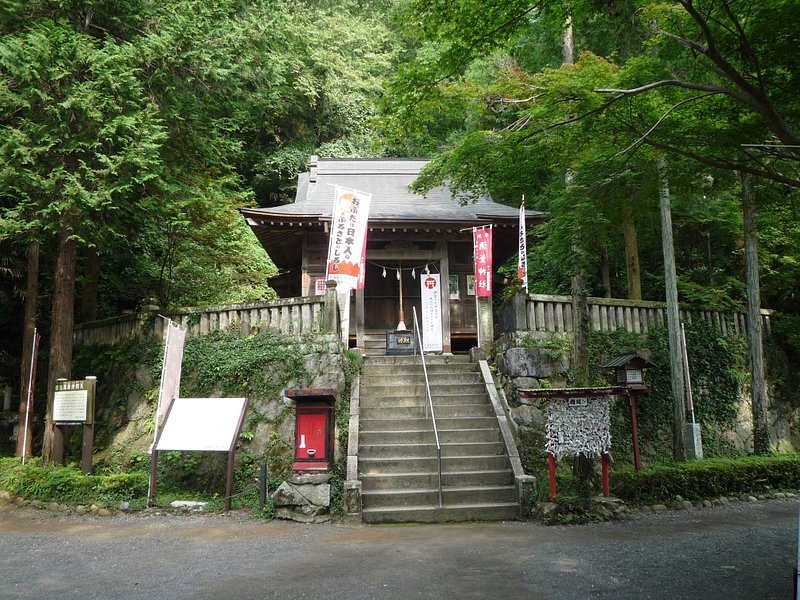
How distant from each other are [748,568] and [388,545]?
3445mm

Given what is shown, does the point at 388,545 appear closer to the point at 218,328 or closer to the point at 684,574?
the point at 684,574

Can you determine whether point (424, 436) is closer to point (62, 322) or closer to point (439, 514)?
point (439, 514)

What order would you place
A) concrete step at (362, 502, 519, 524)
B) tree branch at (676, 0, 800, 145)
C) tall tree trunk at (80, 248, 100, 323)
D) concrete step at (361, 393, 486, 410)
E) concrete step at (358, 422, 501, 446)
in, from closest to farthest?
tree branch at (676, 0, 800, 145) < concrete step at (362, 502, 519, 524) < concrete step at (358, 422, 501, 446) < concrete step at (361, 393, 486, 410) < tall tree trunk at (80, 248, 100, 323)

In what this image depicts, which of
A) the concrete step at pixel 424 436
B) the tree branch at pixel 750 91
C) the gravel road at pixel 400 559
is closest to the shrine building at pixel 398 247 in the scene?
the concrete step at pixel 424 436

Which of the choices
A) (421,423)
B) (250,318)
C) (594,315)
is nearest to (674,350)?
(594,315)

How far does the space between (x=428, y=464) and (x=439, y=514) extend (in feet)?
3.20

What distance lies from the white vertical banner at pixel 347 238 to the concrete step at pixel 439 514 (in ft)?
14.4

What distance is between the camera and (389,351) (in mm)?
13367

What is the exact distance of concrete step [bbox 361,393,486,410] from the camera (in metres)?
9.77

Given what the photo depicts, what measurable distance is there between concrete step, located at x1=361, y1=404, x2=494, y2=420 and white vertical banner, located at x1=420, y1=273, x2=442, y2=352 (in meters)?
3.82

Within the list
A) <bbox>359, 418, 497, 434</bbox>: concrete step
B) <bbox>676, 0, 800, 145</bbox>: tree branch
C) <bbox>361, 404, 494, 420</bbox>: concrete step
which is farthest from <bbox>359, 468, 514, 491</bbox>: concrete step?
<bbox>676, 0, 800, 145</bbox>: tree branch

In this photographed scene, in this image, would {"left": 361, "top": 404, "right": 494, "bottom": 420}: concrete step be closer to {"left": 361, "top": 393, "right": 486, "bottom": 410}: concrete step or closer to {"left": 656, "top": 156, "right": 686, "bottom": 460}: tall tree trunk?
{"left": 361, "top": 393, "right": 486, "bottom": 410}: concrete step

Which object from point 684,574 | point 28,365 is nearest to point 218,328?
point 28,365

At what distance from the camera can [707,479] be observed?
26.9 feet
